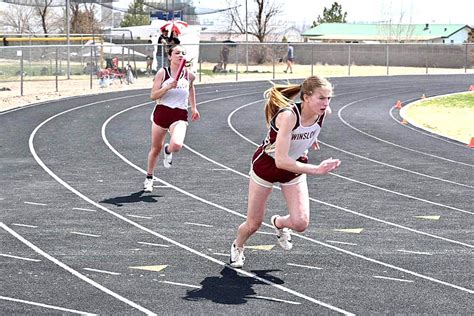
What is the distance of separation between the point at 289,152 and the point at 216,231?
8.33ft

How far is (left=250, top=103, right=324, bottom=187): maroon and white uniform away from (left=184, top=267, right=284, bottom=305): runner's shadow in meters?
0.83

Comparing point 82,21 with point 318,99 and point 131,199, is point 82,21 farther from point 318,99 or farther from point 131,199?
point 318,99

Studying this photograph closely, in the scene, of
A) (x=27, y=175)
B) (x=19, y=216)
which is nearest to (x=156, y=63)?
(x=27, y=175)

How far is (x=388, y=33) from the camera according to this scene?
100375 millimetres

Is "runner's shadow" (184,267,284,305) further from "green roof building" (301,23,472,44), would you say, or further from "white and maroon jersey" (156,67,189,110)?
"green roof building" (301,23,472,44)

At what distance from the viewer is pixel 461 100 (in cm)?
3228

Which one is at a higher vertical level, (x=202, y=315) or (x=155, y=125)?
(x=155, y=125)

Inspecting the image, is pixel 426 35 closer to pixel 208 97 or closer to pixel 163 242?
pixel 208 97

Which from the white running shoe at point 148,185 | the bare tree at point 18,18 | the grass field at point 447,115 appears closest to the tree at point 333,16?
the bare tree at point 18,18

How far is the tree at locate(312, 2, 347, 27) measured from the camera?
366 ft

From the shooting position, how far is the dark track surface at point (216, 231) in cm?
759

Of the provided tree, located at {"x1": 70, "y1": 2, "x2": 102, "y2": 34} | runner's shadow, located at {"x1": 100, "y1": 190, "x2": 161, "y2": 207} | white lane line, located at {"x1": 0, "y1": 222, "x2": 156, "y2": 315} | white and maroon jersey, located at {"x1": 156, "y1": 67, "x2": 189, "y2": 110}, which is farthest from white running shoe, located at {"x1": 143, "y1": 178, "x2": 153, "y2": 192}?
tree, located at {"x1": 70, "y1": 2, "x2": 102, "y2": 34}

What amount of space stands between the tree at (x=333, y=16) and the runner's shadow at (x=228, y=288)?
105 meters

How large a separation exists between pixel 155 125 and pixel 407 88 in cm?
2907
